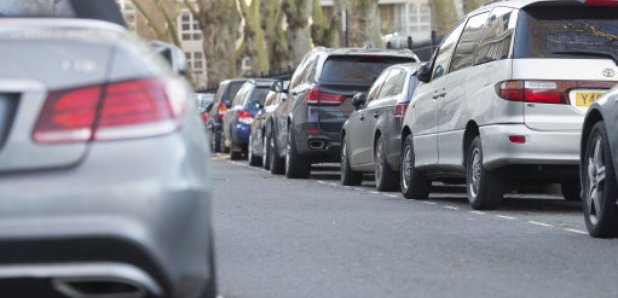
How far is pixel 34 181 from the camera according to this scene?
5590 mm

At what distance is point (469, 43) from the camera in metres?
16.2

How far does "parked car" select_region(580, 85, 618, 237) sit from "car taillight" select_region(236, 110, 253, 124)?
863 inches

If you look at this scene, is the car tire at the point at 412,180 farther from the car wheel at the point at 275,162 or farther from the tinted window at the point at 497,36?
the car wheel at the point at 275,162

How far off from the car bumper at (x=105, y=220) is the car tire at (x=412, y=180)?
1199 centimetres

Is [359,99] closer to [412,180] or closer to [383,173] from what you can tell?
[383,173]

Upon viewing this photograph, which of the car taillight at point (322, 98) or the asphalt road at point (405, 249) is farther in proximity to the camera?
the car taillight at point (322, 98)

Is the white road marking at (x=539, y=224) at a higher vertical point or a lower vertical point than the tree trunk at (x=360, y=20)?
higher

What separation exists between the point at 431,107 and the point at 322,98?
6500 mm

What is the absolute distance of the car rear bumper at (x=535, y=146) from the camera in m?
14.5

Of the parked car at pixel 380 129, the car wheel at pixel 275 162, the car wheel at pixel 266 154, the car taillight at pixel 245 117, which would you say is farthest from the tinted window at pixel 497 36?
the car taillight at pixel 245 117

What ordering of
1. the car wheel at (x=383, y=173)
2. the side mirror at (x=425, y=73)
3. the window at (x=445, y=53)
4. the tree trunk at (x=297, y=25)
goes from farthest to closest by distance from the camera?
the tree trunk at (x=297, y=25)
the car wheel at (x=383, y=173)
the side mirror at (x=425, y=73)
the window at (x=445, y=53)

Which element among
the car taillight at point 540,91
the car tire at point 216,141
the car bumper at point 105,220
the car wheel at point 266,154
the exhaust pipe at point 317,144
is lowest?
the car tire at point 216,141

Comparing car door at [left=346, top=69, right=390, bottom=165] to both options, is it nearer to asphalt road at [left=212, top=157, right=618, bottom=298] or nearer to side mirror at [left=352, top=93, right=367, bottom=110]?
side mirror at [left=352, top=93, right=367, bottom=110]

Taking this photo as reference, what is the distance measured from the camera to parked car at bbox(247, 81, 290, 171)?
26.4 metres
